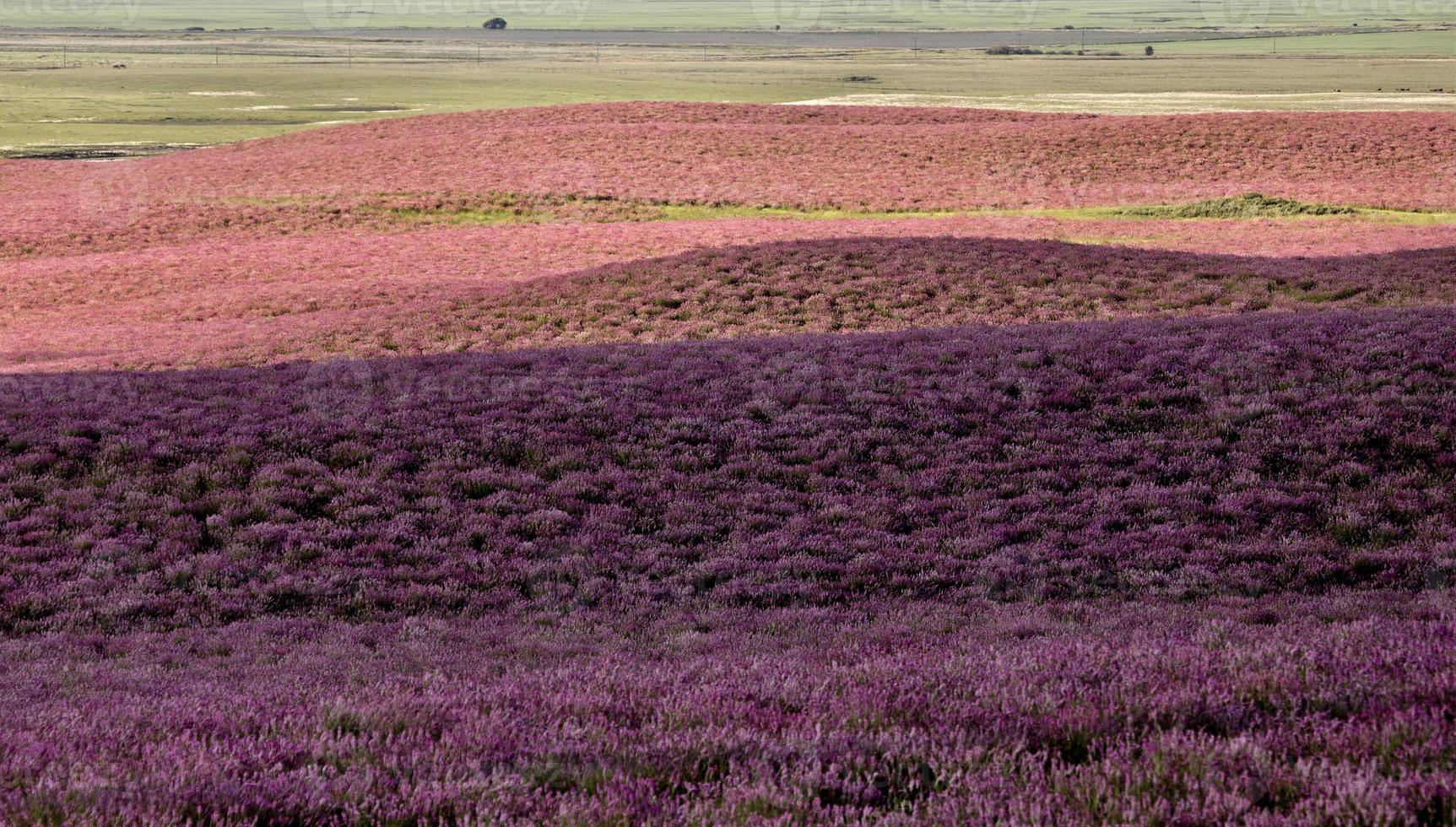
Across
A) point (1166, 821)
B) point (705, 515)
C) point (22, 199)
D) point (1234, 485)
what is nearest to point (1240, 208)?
point (1234, 485)

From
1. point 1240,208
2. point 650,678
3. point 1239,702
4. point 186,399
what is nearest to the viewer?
point 1239,702

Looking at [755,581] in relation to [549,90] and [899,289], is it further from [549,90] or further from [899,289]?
[549,90]

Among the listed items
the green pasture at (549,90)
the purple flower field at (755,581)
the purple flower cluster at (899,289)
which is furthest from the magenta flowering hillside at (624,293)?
the green pasture at (549,90)

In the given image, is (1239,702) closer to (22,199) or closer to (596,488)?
→ (596,488)

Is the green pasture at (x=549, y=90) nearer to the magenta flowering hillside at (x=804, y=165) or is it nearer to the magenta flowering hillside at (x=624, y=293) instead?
the magenta flowering hillside at (x=804, y=165)

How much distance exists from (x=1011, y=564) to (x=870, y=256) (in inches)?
970

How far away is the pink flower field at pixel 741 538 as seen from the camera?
230 inches

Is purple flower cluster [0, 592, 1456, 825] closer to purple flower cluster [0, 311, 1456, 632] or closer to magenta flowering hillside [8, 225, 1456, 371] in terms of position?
purple flower cluster [0, 311, 1456, 632]

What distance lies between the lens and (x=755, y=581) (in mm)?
13062

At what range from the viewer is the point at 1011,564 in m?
13.2

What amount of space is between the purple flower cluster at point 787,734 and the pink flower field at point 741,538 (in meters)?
0.04

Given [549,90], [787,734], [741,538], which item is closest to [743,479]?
[741,538]

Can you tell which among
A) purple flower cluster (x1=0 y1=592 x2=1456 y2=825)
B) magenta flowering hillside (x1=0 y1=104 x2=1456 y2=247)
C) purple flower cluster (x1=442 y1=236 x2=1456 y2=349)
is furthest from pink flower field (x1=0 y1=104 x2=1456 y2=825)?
magenta flowering hillside (x1=0 y1=104 x2=1456 y2=247)

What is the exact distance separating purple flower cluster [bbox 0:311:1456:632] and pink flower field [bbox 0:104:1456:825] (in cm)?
8
